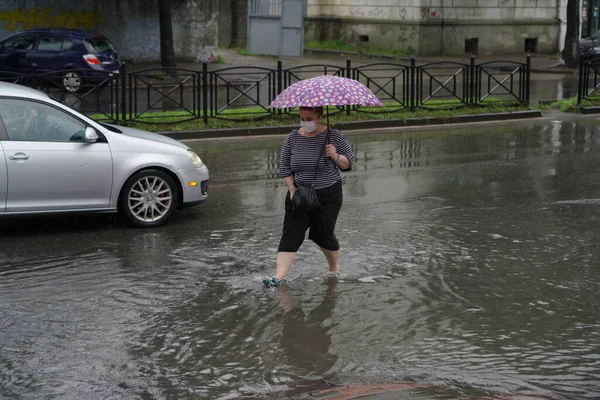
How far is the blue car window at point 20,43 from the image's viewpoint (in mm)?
28062

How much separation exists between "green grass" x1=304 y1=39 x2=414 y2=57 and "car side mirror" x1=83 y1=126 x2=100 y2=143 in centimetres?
2988

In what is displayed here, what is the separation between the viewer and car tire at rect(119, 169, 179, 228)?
1078 cm

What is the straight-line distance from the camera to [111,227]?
1103 centimetres

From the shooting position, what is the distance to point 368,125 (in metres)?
19.8

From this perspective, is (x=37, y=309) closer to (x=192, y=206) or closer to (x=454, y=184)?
(x=192, y=206)

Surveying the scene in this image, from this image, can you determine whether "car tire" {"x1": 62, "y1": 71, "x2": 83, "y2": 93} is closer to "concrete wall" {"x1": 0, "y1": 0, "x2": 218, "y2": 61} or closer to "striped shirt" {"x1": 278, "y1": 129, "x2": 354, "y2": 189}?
"striped shirt" {"x1": 278, "y1": 129, "x2": 354, "y2": 189}

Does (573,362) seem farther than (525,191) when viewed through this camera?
No

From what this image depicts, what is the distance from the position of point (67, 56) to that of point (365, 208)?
17703 mm

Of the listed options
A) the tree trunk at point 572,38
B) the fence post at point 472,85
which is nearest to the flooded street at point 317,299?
the fence post at point 472,85

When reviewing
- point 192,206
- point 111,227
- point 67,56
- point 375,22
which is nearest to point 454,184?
point 192,206

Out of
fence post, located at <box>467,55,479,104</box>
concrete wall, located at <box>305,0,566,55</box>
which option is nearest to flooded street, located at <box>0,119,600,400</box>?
fence post, located at <box>467,55,479,104</box>

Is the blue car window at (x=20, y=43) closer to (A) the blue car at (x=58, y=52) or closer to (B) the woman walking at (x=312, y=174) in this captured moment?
(A) the blue car at (x=58, y=52)

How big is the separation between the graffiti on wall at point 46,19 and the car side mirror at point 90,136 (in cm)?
2358

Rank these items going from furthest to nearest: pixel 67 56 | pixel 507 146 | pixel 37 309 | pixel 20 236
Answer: pixel 67 56, pixel 507 146, pixel 20 236, pixel 37 309
